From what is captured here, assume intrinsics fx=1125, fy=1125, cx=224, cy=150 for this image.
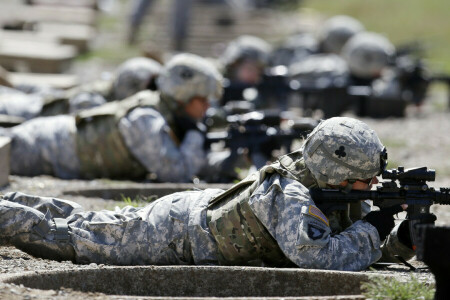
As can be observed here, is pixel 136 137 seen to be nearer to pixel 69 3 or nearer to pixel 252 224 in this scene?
pixel 252 224

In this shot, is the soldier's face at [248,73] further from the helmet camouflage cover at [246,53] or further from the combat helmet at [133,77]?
the combat helmet at [133,77]

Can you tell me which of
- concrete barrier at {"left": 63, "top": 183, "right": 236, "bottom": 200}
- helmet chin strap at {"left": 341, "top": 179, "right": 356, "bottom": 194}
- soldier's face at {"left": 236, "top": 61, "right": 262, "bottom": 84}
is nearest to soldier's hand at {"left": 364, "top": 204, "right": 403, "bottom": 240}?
helmet chin strap at {"left": 341, "top": 179, "right": 356, "bottom": 194}

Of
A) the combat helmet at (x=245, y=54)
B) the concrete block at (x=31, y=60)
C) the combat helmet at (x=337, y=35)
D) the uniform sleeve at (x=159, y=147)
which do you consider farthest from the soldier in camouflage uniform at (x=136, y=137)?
the combat helmet at (x=337, y=35)

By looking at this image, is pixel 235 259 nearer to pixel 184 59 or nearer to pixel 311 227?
pixel 311 227

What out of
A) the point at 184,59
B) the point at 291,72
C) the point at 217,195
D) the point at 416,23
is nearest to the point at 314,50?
the point at 291,72

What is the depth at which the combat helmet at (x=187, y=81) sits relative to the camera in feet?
33.9

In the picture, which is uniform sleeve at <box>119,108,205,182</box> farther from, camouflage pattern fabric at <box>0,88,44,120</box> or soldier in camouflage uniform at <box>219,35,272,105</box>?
soldier in camouflage uniform at <box>219,35,272,105</box>

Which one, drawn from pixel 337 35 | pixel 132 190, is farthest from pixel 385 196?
pixel 337 35

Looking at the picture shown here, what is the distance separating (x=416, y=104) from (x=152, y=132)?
40.1 feet

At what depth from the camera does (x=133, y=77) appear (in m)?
12.4

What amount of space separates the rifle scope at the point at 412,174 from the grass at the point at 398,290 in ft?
2.94

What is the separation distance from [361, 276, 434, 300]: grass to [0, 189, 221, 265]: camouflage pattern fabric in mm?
1311

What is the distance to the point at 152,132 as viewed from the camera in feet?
33.2

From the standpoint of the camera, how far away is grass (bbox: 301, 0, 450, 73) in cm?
3203
